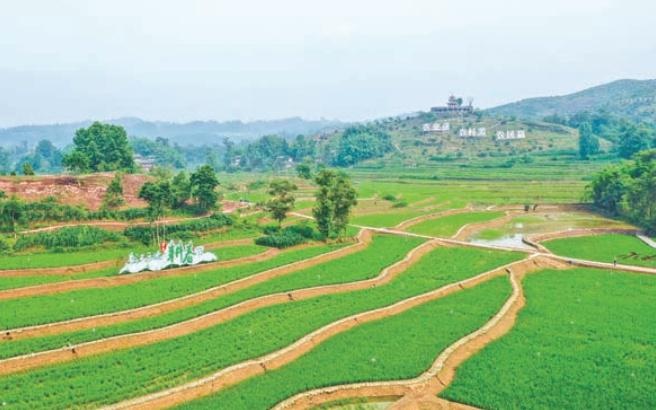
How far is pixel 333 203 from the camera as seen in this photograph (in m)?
47.0

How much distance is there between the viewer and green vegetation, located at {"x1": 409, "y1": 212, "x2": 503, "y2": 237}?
5633 cm

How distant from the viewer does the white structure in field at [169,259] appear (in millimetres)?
36188

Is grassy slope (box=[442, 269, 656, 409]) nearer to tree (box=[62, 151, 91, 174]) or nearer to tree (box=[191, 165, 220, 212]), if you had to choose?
tree (box=[191, 165, 220, 212])

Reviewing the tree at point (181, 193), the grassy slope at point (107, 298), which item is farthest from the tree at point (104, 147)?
the grassy slope at point (107, 298)

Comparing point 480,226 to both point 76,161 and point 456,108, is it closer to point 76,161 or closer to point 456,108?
point 76,161

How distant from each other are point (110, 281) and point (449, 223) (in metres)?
37.4

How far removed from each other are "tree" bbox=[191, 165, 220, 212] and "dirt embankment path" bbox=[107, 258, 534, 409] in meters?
28.5

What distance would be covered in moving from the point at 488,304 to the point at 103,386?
Answer: 21174mm

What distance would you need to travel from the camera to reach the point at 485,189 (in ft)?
292

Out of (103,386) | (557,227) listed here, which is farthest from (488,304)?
(557,227)

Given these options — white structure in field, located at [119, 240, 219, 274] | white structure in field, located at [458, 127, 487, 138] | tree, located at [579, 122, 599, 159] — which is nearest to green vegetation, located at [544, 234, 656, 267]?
white structure in field, located at [119, 240, 219, 274]

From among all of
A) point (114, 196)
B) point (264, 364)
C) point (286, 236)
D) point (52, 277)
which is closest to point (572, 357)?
Result: point (264, 364)

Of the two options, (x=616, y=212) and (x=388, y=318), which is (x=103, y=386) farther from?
(x=616, y=212)

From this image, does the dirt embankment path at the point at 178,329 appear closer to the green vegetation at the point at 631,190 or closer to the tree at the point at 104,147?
the green vegetation at the point at 631,190
